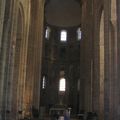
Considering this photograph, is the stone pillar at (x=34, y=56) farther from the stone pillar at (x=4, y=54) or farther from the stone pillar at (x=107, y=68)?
the stone pillar at (x=107, y=68)

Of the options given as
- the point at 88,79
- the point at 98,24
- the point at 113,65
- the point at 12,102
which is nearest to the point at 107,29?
the point at 113,65

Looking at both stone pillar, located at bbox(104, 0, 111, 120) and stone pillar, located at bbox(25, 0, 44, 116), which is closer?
stone pillar, located at bbox(104, 0, 111, 120)

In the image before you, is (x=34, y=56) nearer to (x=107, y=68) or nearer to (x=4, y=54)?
(x=4, y=54)

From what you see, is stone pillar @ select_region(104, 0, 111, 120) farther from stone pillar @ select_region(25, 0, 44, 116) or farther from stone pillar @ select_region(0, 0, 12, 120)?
stone pillar @ select_region(25, 0, 44, 116)

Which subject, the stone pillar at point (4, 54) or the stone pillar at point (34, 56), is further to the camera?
the stone pillar at point (34, 56)

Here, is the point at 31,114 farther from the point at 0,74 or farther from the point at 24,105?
the point at 0,74

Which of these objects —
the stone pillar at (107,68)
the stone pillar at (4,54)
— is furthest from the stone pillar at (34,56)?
the stone pillar at (107,68)

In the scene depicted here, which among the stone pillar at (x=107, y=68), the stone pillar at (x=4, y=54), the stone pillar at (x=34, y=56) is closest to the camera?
the stone pillar at (x=4, y=54)

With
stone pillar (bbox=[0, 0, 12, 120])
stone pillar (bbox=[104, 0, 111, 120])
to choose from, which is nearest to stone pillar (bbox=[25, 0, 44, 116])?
stone pillar (bbox=[0, 0, 12, 120])

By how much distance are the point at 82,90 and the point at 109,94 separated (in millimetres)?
18433

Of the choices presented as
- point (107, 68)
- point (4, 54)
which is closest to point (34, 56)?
point (4, 54)

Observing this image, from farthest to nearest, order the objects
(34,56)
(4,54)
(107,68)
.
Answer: (34,56)
(107,68)
(4,54)

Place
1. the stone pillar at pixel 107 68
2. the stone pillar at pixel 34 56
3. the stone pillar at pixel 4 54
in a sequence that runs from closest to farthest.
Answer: the stone pillar at pixel 4 54, the stone pillar at pixel 107 68, the stone pillar at pixel 34 56

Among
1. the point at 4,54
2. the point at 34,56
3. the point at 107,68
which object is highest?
the point at 34,56
